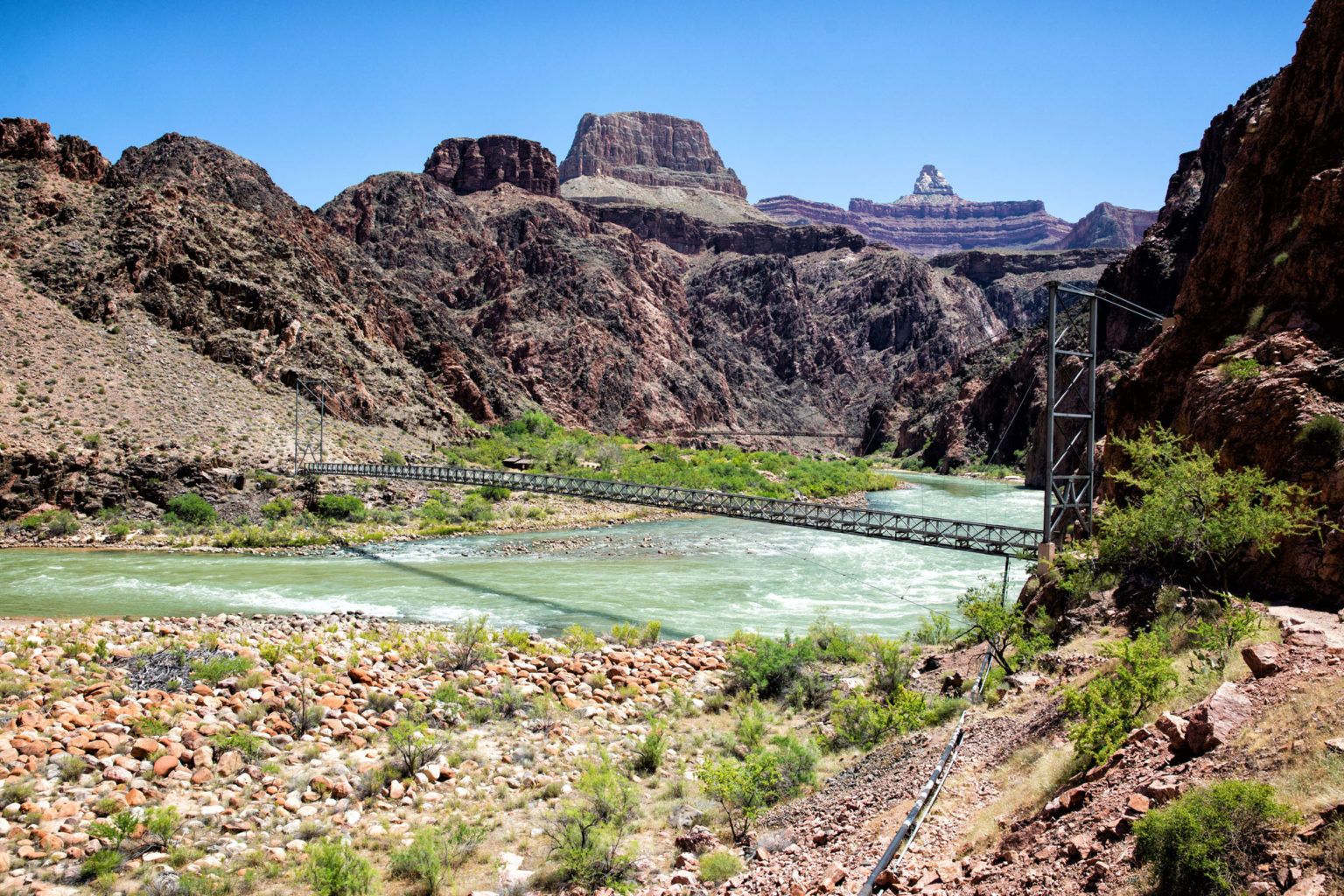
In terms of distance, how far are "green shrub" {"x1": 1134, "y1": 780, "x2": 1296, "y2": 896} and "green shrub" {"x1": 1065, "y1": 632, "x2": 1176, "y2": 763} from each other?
190 cm

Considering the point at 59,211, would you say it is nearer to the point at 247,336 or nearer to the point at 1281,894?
the point at 247,336

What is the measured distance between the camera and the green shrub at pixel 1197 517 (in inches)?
400

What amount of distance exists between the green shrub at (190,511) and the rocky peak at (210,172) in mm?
40479

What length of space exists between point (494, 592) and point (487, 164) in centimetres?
11600

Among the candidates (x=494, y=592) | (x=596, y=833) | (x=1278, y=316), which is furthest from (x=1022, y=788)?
(x=494, y=592)

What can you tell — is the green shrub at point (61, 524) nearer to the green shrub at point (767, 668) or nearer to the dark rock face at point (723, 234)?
the green shrub at point (767, 668)

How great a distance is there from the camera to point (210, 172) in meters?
74.0

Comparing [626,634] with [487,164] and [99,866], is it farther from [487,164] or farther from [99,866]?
[487,164]

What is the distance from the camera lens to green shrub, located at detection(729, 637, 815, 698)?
14.6 metres

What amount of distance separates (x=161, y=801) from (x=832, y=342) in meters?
153

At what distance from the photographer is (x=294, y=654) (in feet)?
47.7

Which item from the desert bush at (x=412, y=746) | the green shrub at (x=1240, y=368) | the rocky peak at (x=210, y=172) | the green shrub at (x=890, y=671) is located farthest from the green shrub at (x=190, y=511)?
the rocky peak at (x=210, y=172)

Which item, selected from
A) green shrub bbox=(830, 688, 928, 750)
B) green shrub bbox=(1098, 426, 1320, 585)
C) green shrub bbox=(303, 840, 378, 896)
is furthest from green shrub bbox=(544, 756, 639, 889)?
green shrub bbox=(1098, 426, 1320, 585)

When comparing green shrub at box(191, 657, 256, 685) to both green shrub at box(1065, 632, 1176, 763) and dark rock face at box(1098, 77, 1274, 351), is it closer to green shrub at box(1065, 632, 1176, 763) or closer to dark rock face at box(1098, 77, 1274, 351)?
green shrub at box(1065, 632, 1176, 763)
